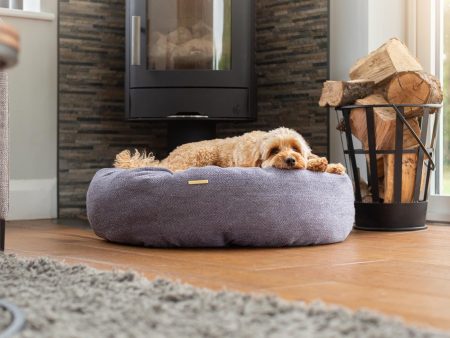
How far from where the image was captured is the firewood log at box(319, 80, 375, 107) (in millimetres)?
3172

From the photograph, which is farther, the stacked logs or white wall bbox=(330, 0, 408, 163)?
white wall bbox=(330, 0, 408, 163)

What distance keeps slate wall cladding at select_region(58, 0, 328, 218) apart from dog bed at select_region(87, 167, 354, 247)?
3.59 ft

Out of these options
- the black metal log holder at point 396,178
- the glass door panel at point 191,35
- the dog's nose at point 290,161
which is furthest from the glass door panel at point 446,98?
the dog's nose at point 290,161

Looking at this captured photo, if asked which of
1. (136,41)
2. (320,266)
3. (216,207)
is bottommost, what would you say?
(320,266)

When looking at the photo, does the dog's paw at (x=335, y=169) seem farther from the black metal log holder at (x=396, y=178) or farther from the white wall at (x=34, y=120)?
the white wall at (x=34, y=120)

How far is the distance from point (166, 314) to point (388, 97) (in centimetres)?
209

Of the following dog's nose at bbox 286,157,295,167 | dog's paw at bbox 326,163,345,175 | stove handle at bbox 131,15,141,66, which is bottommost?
dog's paw at bbox 326,163,345,175

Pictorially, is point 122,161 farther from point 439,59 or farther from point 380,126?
point 439,59

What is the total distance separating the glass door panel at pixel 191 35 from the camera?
345 centimetres

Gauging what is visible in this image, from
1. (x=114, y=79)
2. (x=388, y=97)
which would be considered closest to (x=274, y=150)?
(x=388, y=97)

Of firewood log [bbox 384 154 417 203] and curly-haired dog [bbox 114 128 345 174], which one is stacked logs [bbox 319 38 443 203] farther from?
curly-haired dog [bbox 114 128 345 174]

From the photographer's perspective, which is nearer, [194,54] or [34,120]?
[194,54]

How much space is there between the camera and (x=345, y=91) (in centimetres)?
317

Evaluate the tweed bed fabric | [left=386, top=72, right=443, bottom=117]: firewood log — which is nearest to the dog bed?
the tweed bed fabric
